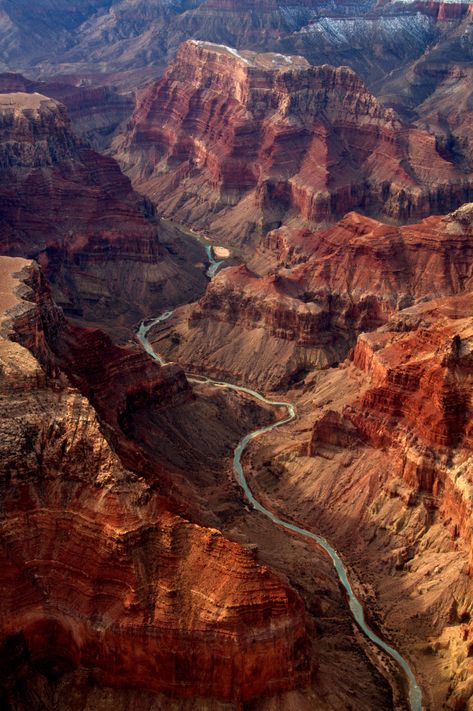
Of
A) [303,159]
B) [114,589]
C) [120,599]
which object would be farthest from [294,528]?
[303,159]

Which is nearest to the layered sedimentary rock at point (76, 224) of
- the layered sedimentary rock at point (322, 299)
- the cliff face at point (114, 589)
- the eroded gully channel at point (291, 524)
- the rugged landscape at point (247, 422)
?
the rugged landscape at point (247, 422)

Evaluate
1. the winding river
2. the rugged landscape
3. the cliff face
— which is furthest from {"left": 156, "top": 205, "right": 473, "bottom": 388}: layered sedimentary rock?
the cliff face

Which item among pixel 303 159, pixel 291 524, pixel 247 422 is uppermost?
pixel 303 159

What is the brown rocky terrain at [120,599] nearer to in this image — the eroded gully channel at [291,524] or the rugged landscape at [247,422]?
the rugged landscape at [247,422]

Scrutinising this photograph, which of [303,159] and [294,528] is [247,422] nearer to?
[294,528]

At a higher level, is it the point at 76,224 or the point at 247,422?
the point at 76,224

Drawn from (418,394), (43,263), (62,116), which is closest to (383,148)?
(62,116)
